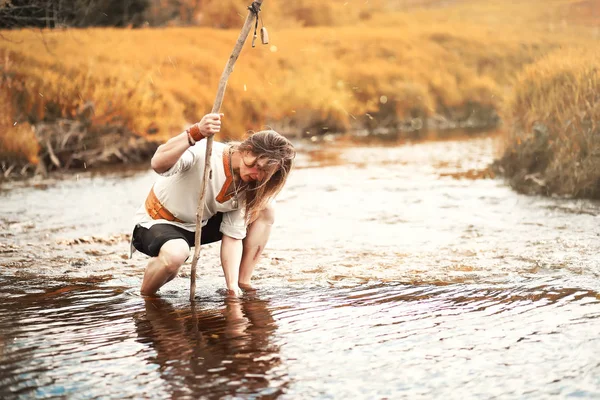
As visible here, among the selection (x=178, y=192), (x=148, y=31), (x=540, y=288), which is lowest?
(x=540, y=288)

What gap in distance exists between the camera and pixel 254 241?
6.09m

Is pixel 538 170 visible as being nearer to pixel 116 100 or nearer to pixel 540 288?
pixel 540 288

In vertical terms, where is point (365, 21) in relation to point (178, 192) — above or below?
above

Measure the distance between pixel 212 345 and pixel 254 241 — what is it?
1459 millimetres

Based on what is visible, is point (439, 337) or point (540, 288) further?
point (540, 288)

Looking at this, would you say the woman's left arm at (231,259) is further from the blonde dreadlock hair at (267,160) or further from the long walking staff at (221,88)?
the long walking staff at (221,88)

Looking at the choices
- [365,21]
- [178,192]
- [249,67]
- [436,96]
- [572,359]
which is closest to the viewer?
[572,359]

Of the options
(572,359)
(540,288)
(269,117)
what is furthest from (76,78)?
(572,359)

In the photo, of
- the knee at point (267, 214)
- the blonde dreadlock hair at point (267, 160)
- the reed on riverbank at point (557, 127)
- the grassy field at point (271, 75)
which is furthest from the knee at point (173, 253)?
the grassy field at point (271, 75)

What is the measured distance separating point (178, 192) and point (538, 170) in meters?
7.02

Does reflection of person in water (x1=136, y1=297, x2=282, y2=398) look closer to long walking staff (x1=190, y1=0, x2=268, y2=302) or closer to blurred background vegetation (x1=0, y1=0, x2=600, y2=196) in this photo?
long walking staff (x1=190, y1=0, x2=268, y2=302)

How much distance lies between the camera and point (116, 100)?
576 inches

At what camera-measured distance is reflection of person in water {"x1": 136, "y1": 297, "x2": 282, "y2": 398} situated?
13.4 feet

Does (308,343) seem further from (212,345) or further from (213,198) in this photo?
(213,198)
